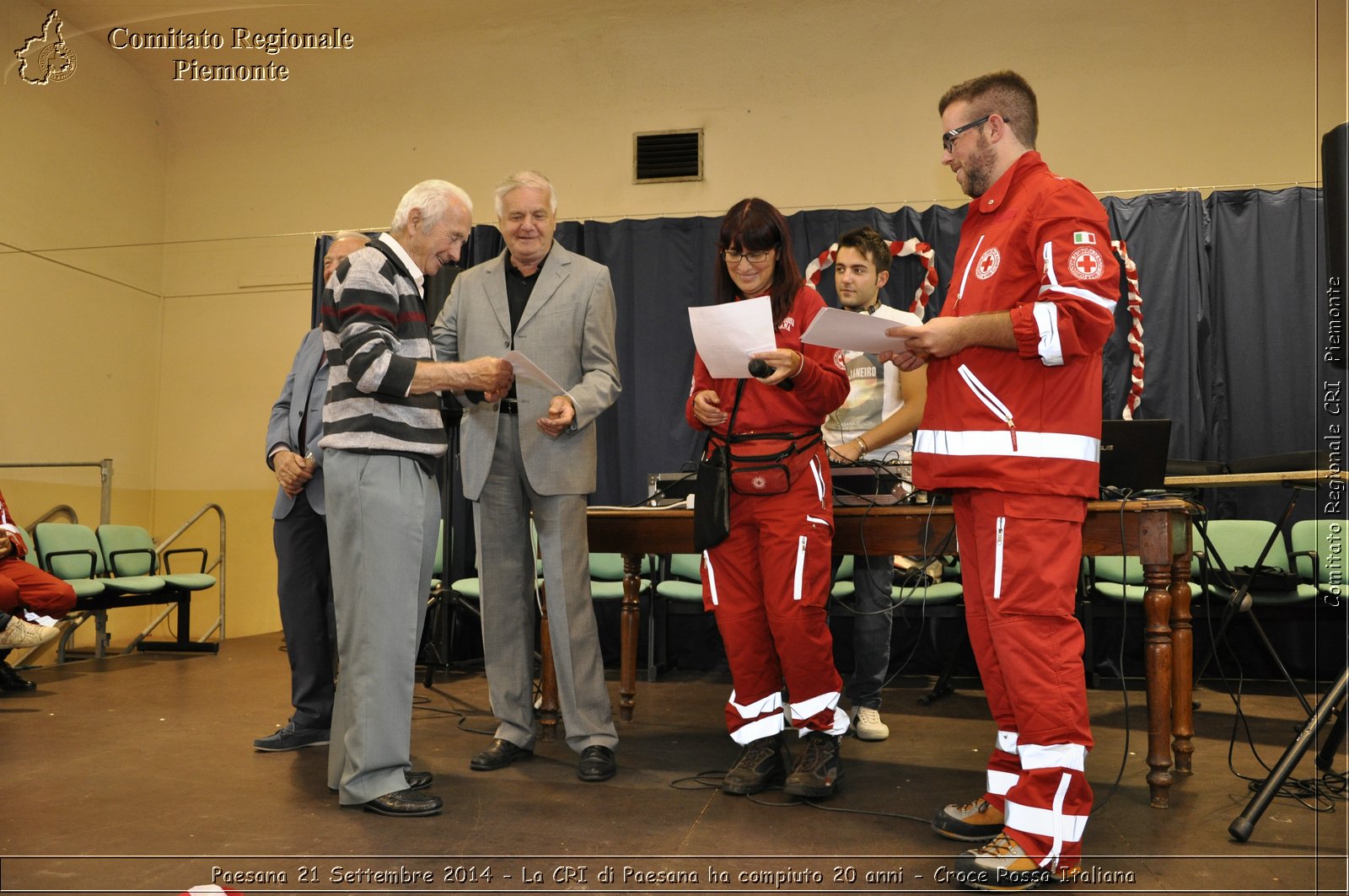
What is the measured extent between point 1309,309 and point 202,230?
283 inches

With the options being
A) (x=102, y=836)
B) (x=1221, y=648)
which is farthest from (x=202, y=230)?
(x=1221, y=648)

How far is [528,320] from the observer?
117 inches

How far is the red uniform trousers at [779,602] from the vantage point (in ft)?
8.57

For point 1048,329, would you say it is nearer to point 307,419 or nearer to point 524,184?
point 524,184

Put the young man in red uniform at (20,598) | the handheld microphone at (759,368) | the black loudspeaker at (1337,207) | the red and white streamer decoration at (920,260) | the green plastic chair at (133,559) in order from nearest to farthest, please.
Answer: the black loudspeaker at (1337,207) → the handheld microphone at (759,368) → the young man in red uniform at (20,598) → the red and white streamer decoration at (920,260) → the green plastic chair at (133,559)

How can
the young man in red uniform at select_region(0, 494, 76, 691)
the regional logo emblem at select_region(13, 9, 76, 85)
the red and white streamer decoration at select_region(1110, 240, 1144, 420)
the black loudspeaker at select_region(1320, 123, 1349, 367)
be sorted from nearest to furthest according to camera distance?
the black loudspeaker at select_region(1320, 123, 1349, 367) → the young man in red uniform at select_region(0, 494, 76, 691) → the red and white streamer decoration at select_region(1110, 240, 1144, 420) → the regional logo emblem at select_region(13, 9, 76, 85)

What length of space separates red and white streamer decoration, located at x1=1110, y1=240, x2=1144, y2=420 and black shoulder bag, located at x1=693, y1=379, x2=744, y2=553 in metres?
3.33

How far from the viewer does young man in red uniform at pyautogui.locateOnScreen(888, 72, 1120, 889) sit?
78.6 inches

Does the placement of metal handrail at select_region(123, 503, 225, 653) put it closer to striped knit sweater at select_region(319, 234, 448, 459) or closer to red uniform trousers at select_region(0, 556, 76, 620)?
red uniform trousers at select_region(0, 556, 76, 620)

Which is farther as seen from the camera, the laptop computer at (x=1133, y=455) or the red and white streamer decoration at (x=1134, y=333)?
the red and white streamer decoration at (x=1134, y=333)

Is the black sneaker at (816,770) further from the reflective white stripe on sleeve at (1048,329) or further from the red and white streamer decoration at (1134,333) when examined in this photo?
the red and white streamer decoration at (1134,333)

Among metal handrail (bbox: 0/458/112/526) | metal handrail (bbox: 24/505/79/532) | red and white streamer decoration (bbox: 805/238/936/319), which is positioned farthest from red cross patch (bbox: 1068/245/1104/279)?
metal handrail (bbox: 24/505/79/532)

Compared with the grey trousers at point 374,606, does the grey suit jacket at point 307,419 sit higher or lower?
higher

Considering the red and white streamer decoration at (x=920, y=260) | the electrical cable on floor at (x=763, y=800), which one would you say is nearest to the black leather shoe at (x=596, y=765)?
the electrical cable on floor at (x=763, y=800)
